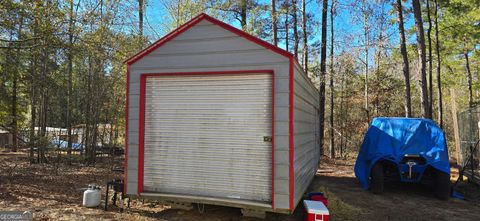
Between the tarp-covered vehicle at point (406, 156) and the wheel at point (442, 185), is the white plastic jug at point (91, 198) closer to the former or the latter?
the tarp-covered vehicle at point (406, 156)

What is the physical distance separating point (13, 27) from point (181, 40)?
12.8 ft

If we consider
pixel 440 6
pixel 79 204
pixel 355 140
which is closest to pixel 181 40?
pixel 79 204

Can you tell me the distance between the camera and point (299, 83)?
5.45 metres

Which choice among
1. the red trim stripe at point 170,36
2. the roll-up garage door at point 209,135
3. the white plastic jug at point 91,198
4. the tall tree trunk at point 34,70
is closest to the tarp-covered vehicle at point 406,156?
the roll-up garage door at point 209,135

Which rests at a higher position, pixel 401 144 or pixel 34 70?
pixel 34 70

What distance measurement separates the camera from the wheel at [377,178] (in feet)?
24.3

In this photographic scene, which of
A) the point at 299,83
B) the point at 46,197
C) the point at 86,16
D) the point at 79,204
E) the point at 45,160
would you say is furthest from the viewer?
the point at 45,160

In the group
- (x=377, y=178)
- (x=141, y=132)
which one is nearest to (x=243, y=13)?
(x=377, y=178)

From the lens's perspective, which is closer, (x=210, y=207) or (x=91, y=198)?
(x=91, y=198)

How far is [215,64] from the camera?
16.7 feet

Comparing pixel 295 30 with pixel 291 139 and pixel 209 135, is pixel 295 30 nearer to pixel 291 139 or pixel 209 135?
pixel 209 135

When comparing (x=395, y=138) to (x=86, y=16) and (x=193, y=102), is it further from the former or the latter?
(x=86, y=16)

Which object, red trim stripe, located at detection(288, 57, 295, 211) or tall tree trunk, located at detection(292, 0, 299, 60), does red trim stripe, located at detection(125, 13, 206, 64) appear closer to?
red trim stripe, located at detection(288, 57, 295, 211)

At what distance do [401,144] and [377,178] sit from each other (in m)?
0.90
